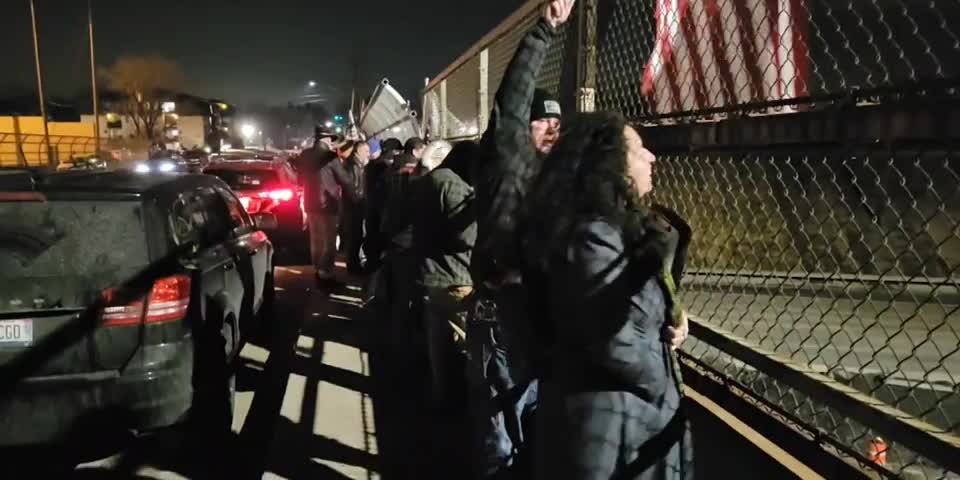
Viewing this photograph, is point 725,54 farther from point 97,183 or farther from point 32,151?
point 32,151

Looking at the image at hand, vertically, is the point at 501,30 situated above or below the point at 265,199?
above

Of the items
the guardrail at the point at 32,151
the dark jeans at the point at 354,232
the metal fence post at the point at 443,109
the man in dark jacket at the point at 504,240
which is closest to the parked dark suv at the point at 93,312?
the man in dark jacket at the point at 504,240

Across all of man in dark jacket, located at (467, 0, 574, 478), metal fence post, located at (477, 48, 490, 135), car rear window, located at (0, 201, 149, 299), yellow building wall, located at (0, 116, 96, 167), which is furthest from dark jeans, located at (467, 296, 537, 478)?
yellow building wall, located at (0, 116, 96, 167)

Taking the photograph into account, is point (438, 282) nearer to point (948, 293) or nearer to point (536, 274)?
point (536, 274)

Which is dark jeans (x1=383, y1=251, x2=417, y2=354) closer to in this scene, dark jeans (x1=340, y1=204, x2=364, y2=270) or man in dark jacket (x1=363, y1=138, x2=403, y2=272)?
man in dark jacket (x1=363, y1=138, x2=403, y2=272)

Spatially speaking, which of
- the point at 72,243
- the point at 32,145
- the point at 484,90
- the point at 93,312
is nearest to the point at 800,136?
the point at 93,312

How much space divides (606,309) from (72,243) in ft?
10.6

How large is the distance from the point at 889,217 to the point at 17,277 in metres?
4.43

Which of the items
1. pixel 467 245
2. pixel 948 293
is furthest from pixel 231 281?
pixel 948 293

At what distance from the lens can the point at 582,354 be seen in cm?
237

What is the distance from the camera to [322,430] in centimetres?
473

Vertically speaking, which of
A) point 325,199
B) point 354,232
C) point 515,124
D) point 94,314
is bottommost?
point 354,232

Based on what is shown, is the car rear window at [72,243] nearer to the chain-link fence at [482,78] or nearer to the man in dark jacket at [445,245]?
the man in dark jacket at [445,245]

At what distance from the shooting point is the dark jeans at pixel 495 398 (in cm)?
354
